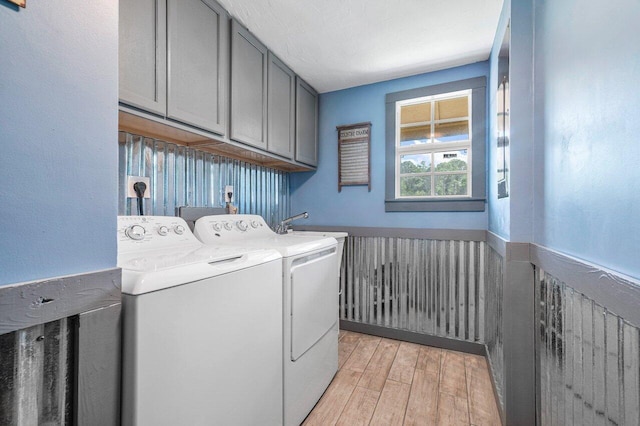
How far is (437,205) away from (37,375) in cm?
250

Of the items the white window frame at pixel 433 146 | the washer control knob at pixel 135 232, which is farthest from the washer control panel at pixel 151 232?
the white window frame at pixel 433 146

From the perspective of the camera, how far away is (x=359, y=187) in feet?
9.02

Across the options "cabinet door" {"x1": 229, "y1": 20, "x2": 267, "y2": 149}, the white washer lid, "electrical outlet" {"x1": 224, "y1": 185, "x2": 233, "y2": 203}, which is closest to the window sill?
"cabinet door" {"x1": 229, "y1": 20, "x2": 267, "y2": 149}

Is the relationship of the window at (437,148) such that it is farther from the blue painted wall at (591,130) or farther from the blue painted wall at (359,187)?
the blue painted wall at (591,130)

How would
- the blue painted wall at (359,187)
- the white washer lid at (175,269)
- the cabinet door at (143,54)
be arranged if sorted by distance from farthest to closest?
1. the blue painted wall at (359,187)
2. the cabinet door at (143,54)
3. the white washer lid at (175,269)

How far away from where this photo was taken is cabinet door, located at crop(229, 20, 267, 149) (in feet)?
5.84

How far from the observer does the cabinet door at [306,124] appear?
2537 mm

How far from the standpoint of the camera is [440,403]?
168cm

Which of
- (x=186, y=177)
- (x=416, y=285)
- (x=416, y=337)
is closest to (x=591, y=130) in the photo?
(x=416, y=285)

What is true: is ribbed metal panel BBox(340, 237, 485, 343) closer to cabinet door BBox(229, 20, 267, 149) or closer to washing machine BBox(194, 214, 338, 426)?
washing machine BBox(194, 214, 338, 426)

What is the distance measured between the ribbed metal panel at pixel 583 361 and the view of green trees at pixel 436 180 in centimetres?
127

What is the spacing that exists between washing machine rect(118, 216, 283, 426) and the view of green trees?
5.59 ft

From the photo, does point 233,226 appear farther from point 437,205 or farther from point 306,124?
point 437,205

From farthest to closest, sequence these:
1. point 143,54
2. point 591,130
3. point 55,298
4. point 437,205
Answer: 1. point 437,205
2. point 143,54
3. point 591,130
4. point 55,298
